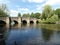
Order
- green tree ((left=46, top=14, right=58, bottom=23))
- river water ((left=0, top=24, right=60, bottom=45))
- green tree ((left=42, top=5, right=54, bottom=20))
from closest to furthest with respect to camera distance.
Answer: river water ((left=0, top=24, right=60, bottom=45)) < green tree ((left=46, top=14, right=58, bottom=23)) < green tree ((left=42, top=5, right=54, bottom=20))

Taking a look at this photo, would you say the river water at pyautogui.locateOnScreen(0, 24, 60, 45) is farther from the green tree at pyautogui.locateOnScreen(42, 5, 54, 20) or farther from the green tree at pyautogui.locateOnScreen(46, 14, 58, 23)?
the green tree at pyautogui.locateOnScreen(42, 5, 54, 20)

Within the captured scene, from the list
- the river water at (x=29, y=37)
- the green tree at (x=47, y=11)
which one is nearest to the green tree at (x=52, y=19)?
the green tree at (x=47, y=11)

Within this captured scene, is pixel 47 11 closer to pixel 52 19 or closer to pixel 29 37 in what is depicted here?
pixel 52 19

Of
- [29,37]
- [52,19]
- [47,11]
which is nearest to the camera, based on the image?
[29,37]

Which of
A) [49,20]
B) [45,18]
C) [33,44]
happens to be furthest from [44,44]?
[45,18]

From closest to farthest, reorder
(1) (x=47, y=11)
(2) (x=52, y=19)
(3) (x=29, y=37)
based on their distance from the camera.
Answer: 1. (3) (x=29, y=37)
2. (2) (x=52, y=19)
3. (1) (x=47, y=11)

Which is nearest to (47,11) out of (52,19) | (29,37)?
(52,19)

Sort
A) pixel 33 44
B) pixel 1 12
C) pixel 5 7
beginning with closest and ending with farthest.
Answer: pixel 33 44, pixel 1 12, pixel 5 7

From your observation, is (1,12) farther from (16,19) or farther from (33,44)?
(33,44)

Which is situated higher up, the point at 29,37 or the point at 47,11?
the point at 47,11

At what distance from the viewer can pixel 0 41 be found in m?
18.6

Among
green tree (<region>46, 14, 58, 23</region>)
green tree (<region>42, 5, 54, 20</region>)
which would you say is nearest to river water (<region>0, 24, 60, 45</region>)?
green tree (<region>46, 14, 58, 23</region>)

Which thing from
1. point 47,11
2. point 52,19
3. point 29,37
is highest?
point 47,11

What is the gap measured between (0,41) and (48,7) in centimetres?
6745
